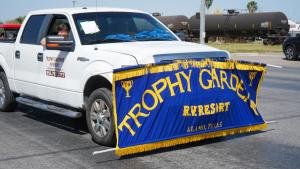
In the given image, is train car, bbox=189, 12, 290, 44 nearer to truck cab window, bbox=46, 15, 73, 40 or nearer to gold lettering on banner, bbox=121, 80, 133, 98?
truck cab window, bbox=46, 15, 73, 40

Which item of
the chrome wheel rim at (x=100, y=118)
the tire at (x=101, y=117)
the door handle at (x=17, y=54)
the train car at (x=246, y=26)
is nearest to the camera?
the tire at (x=101, y=117)

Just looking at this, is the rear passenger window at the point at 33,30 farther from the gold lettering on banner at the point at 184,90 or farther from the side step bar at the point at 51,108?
the gold lettering on banner at the point at 184,90

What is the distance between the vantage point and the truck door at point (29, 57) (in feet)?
27.0

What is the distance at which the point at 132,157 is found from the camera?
6137 millimetres

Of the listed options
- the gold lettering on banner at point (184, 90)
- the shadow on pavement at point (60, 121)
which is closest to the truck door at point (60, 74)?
the shadow on pavement at point (60, 121)

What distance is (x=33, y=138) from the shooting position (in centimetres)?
721

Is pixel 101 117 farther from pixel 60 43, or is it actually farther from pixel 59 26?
pixel 59 26

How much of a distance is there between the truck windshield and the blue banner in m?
1.38

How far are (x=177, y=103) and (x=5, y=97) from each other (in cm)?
436

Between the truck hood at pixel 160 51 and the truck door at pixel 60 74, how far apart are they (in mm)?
618

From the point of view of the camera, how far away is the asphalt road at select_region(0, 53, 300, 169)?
19.1 ft

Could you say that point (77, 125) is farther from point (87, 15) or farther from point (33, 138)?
point (87, 15)

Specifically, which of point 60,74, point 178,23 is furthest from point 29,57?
point 178,23

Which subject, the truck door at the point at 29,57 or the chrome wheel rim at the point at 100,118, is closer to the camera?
the chrome wheel rim at the point at 100,118
